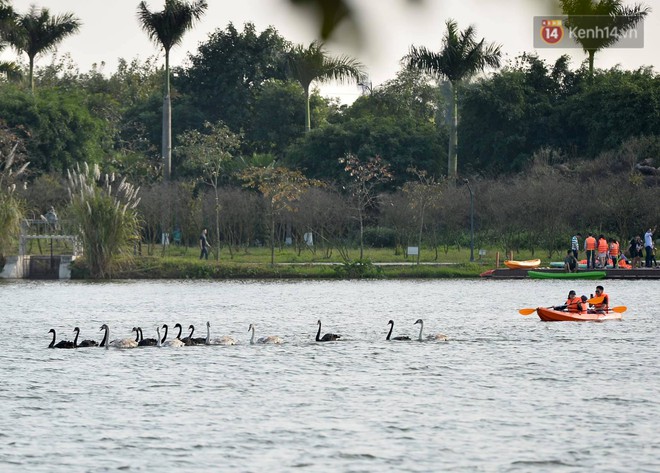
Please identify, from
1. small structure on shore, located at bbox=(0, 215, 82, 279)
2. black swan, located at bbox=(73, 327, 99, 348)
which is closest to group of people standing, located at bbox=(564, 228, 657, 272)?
small structure on shore, located at bbox=(0, 215, 82, 279)

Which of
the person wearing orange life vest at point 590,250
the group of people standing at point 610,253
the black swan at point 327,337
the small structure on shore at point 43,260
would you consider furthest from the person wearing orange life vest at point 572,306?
the small structure on shore at point 43,260

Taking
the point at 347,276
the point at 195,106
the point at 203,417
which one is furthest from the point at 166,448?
the point at 195,106

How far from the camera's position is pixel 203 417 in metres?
25.9

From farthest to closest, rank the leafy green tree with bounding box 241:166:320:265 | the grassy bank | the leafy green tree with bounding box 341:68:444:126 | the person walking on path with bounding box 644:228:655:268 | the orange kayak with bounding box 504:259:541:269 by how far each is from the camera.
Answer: the leafy green tree with bounding box 341:68:444:126 < the leafy green tree with bounding box 241:166:320:265 < the person walking on path with bounding box 644:228:655:268 < the grassy bank < the orange kayak with bounding box 504:259:541:269

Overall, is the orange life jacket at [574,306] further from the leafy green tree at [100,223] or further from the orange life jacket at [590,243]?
the leafy green tree at [100,223]

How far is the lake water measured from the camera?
22328 mm

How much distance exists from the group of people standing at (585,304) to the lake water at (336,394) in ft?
2.04

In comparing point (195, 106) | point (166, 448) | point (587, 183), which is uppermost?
point (195, 106)

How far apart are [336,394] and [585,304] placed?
16649 millimetres

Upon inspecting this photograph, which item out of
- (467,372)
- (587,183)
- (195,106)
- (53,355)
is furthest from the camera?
(195,106)

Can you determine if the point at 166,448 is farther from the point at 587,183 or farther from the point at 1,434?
the point at 587,183

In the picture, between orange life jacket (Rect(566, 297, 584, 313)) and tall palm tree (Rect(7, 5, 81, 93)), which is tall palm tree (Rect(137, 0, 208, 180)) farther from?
orange life jacket (Rect(566, 297, 584, 313))

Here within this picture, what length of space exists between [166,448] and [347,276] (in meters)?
38.9

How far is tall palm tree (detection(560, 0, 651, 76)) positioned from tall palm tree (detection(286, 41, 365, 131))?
1493cm
